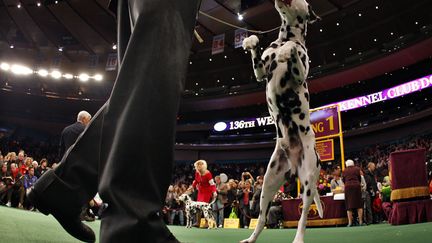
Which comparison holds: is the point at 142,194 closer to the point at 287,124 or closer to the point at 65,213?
the point at 65,213

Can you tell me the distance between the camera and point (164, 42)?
4.18ft

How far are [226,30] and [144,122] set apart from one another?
28.5 meters

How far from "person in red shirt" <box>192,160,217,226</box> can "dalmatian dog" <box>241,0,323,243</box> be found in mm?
7037

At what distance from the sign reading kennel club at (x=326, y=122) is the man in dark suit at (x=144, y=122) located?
37.9 ft

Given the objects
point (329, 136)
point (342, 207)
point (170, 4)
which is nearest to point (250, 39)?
point (170, 4)

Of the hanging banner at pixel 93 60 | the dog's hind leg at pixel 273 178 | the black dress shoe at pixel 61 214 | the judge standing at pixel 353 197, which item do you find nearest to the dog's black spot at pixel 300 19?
the dog's hind leg at pixel 273 178

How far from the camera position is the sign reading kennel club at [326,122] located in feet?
40.4

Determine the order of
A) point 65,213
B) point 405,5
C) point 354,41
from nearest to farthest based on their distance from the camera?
point 65,213, point 405,5, point 354,41

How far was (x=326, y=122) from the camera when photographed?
1260cm

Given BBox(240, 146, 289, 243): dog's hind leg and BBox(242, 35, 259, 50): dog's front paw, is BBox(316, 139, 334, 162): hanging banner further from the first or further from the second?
BBox(242, 35, 259, 50): dog's front paw

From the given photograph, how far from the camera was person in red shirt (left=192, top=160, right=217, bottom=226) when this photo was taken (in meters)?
11.2

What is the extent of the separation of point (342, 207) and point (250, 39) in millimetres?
9758

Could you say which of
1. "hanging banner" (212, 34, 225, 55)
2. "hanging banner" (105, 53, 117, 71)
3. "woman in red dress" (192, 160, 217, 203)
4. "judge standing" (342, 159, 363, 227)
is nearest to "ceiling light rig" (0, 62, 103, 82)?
"hanging banner" (105, 53, 117, 71)

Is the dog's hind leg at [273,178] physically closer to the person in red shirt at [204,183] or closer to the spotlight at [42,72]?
the person in red shirt at [204,183]
